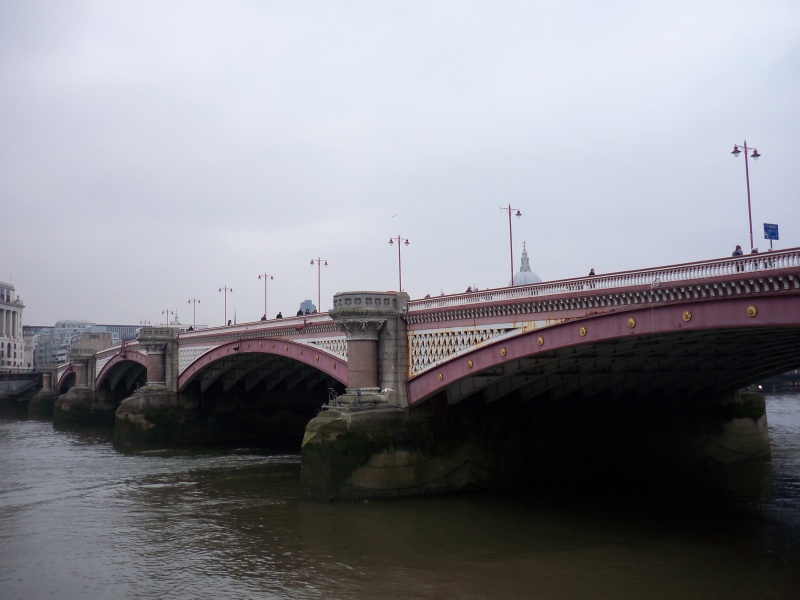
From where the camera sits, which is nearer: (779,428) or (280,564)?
(280,564)

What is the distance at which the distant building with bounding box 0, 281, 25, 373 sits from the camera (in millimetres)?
116750

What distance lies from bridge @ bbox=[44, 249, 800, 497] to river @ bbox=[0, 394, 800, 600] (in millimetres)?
1537

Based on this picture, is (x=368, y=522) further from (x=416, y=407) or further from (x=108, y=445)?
(x=108, y=445)

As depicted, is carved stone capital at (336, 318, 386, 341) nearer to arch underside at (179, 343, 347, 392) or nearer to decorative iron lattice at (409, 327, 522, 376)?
decorative iron lattice at (409, 327, 522, 376)

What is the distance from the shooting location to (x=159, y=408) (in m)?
46.3

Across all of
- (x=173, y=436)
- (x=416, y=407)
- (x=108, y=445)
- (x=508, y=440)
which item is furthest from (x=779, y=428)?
(x=108, y=445)

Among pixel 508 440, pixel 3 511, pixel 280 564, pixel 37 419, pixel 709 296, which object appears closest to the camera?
pixel 709 296

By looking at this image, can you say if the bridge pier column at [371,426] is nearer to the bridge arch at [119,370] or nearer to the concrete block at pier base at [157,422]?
the concrete block at pier base at [157,422]

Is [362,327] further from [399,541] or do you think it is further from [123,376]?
[123,376]

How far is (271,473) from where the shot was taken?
107 feet

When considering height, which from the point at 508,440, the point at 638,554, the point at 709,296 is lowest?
the point at 638,554

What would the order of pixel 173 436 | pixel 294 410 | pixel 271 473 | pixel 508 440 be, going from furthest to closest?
pixel 294 410 → pixel 173 436 → pixel 271 473 → pixel 508 440

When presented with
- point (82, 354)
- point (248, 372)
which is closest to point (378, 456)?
point (248, 372)

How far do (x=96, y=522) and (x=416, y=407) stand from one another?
10.5 metres
